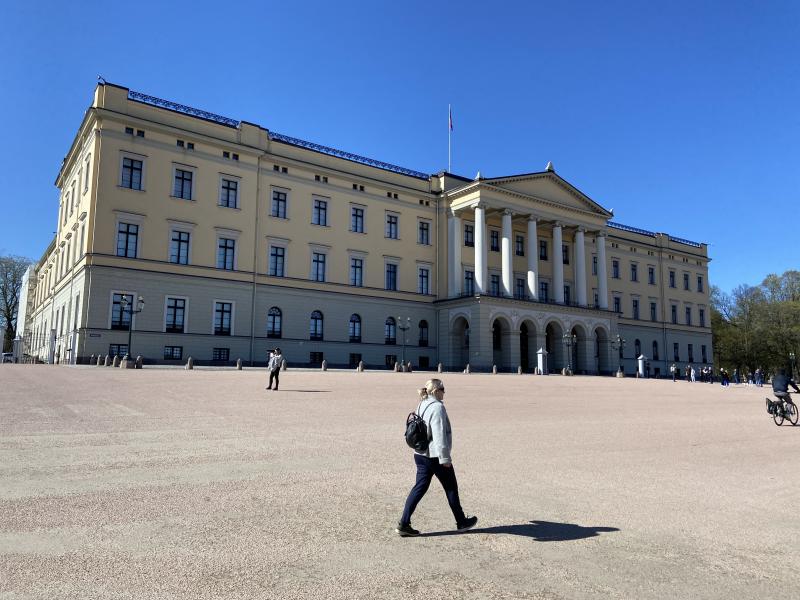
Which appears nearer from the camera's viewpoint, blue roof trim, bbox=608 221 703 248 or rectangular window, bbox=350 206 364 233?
rectangular window, bbox=350 206 364 233

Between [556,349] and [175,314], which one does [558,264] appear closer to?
[556,349]

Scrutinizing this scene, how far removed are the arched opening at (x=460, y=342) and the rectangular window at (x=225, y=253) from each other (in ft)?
67.8

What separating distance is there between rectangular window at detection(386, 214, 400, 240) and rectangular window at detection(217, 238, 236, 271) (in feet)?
48.1

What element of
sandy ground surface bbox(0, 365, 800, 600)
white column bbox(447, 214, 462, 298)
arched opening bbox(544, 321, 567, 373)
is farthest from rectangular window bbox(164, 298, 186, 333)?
arched opening bbox(544, 321, 567, 373)

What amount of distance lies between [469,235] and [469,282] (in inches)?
184

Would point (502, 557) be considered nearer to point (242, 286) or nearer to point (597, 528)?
point (597, 528)

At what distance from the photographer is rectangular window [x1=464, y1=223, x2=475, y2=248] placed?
57000 mm

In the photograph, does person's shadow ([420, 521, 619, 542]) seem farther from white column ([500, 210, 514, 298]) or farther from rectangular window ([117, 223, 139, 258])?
Answer: white column ([500, 210, 514, 298])

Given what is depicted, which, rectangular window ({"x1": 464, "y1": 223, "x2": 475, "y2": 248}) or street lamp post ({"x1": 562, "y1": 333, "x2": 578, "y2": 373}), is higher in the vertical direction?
rectangular window ({"x1": 464, "y1": 223, "x2": 475, "y2": 248})

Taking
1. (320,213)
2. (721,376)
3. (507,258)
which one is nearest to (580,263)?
(507,258)

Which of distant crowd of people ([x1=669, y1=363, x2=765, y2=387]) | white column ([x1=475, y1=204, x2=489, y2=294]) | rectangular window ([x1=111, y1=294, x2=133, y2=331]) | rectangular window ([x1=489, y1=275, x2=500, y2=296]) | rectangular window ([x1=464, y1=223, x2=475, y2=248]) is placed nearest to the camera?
rectangular window ([x1=111, y1=294, x2=133, y2=331])

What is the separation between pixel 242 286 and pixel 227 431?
34434mm

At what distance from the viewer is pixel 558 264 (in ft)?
195

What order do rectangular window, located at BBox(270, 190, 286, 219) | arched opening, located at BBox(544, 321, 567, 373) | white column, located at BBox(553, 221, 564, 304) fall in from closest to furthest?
rectangular window, located at BBox(270, 190, 286, 219) < arched opening, located at BBox(544, 321, 567, 373) < white column, located at BBox(553, 221, 564, 304)
